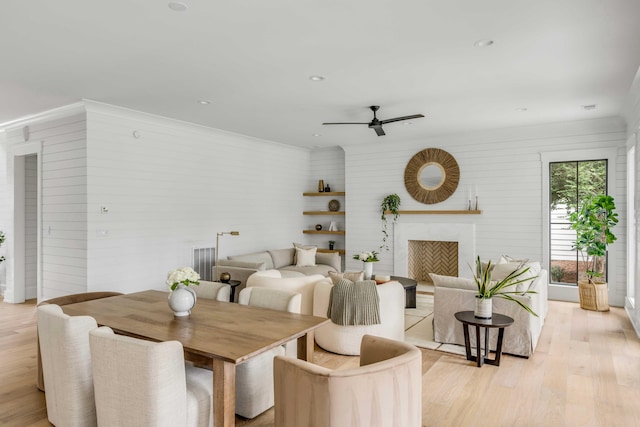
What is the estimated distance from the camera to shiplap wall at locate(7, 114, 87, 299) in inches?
202

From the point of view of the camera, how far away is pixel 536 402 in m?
3.02

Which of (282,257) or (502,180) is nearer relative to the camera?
(502,180)

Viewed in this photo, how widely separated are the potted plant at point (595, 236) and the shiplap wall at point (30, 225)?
8178 mm

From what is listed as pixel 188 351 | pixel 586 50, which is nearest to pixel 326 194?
pixel 586 50

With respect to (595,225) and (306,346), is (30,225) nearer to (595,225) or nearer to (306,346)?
(306,346)

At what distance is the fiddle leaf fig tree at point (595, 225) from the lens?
5621mm

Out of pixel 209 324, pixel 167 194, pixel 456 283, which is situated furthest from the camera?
pixel 167 194

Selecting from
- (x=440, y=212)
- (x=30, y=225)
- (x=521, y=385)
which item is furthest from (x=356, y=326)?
(x=30, y=225)

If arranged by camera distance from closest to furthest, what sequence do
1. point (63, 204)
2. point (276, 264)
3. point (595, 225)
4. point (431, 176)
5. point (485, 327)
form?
point (485, 327)
point (63, 204)
point (595, 225)
point (276, 264)
point (431, 176)

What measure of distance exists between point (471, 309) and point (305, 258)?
3.67 metres

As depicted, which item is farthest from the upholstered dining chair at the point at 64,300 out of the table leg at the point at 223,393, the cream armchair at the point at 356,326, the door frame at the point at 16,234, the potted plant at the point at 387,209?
the potted plant at the point at 387,209

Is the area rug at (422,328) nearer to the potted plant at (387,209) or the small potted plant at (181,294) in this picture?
the potted plant at (387,209)

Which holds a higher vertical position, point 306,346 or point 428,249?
point 428,249

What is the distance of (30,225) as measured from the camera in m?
6.53
